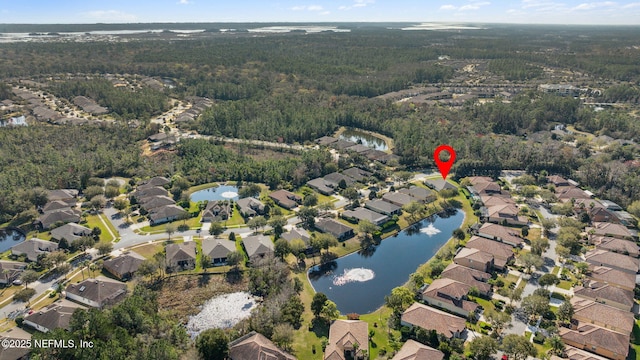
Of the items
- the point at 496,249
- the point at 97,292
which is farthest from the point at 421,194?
the point at 97,292

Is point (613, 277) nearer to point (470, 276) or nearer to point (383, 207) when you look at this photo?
point (470, 276)

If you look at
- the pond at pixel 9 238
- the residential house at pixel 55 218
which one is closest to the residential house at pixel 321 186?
the residential house at pixel 55 218

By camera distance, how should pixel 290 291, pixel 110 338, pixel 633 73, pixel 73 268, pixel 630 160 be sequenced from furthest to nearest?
1. pixel 633 73
2. pixel 630 160
3. pixel 73 268
4. pixel 290 291
5. pixel 110 338

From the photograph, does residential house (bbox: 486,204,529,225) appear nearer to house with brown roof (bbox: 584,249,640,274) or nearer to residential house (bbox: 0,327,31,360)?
house with brown roof (bbox: 584,249,640,274)

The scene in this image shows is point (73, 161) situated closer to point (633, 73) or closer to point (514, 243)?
point (514, 243)

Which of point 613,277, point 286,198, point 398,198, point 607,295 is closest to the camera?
point 607,295

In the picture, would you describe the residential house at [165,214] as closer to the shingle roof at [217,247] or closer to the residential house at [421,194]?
the shingle roof at [217,247]

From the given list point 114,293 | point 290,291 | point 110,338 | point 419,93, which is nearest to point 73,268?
point 114,293
